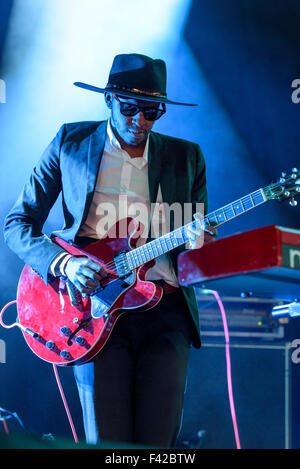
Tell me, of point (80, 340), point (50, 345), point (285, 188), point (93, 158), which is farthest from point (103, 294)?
point (285, 188)

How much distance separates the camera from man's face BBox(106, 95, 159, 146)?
2.51m

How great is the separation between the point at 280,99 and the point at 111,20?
1.27 meters

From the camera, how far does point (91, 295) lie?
7.97 feet

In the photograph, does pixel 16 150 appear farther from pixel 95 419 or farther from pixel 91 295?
pixel 95 419

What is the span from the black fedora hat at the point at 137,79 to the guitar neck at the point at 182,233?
56cm

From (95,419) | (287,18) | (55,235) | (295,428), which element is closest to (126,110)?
(55,235)

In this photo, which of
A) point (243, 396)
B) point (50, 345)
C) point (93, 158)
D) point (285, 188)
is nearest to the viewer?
point (285, 188)

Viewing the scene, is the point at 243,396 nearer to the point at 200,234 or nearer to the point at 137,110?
the point at 200,234

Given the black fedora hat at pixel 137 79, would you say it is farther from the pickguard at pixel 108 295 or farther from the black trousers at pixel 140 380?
the black trousers at pixel 140 380

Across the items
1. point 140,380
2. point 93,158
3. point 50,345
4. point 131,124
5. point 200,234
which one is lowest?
point 140,380

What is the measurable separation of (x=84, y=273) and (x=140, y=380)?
492 millimetres

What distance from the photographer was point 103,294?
240 cm

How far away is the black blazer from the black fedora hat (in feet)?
0.80

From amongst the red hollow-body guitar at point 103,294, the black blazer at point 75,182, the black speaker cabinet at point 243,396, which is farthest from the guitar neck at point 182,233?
the black speaker cabinet at point 243,396
